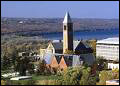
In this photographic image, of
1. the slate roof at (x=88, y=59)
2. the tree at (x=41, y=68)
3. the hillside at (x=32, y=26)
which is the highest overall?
the hillside at (x=32, y=26)

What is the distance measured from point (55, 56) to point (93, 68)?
3.07 metres

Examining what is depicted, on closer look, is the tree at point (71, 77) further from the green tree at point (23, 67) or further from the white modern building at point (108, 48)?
the white modern building at point (108, 48)

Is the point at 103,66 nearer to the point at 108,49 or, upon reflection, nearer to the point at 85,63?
the point at 85,63

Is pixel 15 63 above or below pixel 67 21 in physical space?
below

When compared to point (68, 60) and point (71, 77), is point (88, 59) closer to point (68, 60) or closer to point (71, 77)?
point (68, 60)

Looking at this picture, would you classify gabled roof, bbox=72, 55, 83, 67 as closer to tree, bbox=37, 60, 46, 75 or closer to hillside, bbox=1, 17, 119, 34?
tree, bbox=37, 60, 46, 75

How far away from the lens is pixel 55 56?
800 inches

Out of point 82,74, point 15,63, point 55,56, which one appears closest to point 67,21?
point 55,56

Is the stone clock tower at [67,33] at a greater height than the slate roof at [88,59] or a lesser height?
greater

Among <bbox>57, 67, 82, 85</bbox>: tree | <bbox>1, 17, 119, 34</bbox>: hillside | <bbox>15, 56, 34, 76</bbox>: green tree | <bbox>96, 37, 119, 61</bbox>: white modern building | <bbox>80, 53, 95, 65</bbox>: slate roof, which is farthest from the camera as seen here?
<bbox>1, 17, 119, 34</bbox>: hillside

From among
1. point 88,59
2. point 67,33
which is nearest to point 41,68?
point 88,59

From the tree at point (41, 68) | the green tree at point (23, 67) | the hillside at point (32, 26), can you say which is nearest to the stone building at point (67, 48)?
the tree at point (41, 68)

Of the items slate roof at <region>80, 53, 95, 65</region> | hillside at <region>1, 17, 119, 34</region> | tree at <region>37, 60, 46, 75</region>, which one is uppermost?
hillside at <region>1, 17, 119, 34</region>

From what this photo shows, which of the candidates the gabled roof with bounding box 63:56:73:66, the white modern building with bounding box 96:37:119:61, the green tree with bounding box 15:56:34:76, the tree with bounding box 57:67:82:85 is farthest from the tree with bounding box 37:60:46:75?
the white modern building with bounding box 96:37:119:61
